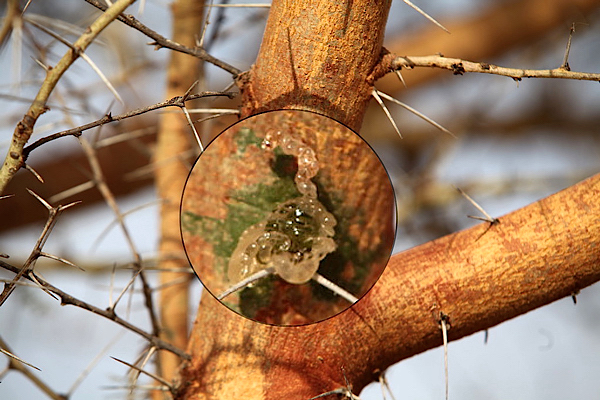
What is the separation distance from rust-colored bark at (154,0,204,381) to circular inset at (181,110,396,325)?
1.66 ft

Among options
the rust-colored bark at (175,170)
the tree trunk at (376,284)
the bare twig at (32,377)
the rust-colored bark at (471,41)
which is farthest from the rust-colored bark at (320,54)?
the rust-colored bark at (471,41)

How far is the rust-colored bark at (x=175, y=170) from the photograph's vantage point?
Answer: 1128 millimetres

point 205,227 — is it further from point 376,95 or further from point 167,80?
point 167,80

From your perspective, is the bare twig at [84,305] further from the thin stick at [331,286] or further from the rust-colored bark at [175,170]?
the rust-colored bark at [175,170]

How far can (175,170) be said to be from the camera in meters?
→ 1.18

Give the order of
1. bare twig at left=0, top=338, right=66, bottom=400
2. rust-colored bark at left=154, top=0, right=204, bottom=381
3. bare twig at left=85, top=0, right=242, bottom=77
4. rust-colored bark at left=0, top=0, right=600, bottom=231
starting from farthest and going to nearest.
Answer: rust-colored bark at left=0, top=0, right=600, bottom=231, rust-colored bark at left=154, top=0, right=204, bottom=381, bare twig at left=0, top=338, right=66, bottom=400, bare twig at left=85, top=0, right=242, bottom=77

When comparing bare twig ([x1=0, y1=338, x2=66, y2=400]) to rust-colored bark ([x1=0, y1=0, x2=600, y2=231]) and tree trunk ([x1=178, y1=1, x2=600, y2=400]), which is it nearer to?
tree trunk ([x1=178, y1=1, x2=600, y2=400])

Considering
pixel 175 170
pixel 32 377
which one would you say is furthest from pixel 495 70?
pixel 175 170

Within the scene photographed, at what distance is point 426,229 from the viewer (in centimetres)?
180

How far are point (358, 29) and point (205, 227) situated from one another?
0.26 metres

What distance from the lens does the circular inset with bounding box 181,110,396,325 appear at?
587mm

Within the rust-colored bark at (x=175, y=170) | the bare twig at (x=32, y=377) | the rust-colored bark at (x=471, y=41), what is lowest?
the bare twig at (x=32, y=377)

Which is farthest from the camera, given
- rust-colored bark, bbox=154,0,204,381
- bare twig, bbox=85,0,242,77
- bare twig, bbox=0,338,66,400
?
rust-colored bark, bbox=154,0,204,381

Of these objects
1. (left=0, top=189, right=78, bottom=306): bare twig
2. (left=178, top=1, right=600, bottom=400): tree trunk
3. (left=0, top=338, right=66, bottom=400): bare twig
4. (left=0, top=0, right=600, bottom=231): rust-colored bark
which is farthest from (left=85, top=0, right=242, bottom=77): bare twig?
(left=0, top=0, right=600, bottom=231): rust-colored bark
